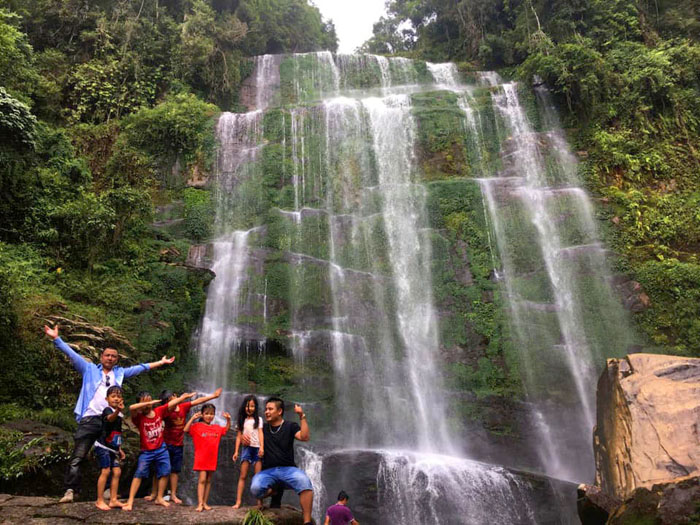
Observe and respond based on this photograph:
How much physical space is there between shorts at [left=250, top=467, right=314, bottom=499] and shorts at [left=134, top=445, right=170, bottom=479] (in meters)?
1.04

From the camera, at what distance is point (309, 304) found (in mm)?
13188

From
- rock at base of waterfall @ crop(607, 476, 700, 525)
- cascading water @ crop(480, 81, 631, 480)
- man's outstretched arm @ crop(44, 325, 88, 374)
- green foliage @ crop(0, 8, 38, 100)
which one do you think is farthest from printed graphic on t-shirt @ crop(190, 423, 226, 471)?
green foliage @ crop(0, 8, 38, 100)

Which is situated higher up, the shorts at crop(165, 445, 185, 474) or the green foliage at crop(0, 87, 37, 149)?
the green foliage at crop(0, 87, 37, 149)

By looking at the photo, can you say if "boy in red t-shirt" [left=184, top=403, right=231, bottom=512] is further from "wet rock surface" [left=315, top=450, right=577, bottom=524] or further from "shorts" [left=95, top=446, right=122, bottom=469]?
"wet rock surface" [left=315, top=450, right=577, bottom=524]

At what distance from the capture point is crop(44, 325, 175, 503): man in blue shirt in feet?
14.2

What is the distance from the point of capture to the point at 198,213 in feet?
48.2

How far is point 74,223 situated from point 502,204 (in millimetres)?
11596

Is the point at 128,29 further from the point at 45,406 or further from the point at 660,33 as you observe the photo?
the point at 660,33

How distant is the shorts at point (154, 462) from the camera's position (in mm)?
4723

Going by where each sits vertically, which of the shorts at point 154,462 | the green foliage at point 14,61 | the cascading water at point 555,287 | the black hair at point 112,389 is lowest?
the shorts at point 154,462

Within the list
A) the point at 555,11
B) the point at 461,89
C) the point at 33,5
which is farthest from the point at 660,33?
the point at 33,5

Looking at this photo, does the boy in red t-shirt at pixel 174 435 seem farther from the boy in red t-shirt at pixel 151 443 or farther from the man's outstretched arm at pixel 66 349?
the man's outstretched arm at pixel 66 349

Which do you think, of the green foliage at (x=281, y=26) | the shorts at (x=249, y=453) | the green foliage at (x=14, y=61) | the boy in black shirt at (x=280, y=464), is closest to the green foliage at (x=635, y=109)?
the green foliage at (x=281, y=26)

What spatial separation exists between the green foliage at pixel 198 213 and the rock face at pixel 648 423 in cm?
1117
